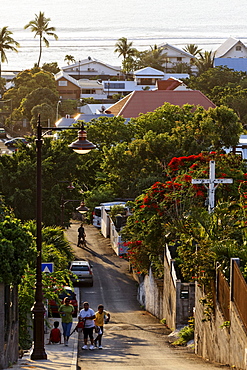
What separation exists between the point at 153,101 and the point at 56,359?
73093 mm

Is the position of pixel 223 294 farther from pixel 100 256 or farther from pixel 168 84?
pixel 168 84

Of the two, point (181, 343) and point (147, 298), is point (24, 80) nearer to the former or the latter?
point (147, 298)

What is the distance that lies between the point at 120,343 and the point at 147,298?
29.7ft

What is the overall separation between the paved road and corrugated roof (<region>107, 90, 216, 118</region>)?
41975mm

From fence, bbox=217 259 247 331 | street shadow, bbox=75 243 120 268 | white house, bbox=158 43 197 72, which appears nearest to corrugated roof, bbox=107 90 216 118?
street shadow, bbox=75 243 120 268

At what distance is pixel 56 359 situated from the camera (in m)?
19.4

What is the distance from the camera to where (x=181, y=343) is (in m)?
24.1

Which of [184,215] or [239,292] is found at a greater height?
[184,215]

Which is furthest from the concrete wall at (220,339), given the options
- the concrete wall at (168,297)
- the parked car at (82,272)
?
the parked car at (82,272)

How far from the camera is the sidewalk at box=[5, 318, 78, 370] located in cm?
1725

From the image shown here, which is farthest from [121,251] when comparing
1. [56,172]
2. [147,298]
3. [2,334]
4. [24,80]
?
[24,80]

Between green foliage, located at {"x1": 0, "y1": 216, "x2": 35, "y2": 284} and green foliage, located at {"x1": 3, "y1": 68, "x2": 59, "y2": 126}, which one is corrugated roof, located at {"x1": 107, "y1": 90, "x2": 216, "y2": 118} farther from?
green foliage, located at {"x1": 0, "y1": 216, "x2": 35, "y2": 284}

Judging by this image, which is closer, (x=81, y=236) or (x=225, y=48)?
(x=81, y=236)

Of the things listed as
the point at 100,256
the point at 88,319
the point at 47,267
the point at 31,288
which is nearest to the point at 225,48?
the point at 100,256
